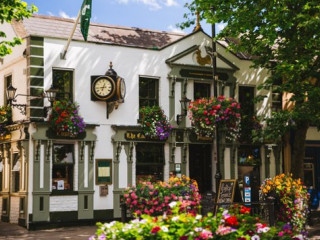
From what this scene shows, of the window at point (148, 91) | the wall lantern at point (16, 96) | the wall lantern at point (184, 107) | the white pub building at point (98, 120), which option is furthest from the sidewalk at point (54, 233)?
the wall lantern at point (184, 107)

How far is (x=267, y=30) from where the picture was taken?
700 inches

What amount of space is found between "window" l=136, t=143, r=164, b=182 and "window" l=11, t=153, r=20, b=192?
14.4ft

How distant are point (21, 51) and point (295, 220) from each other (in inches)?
444

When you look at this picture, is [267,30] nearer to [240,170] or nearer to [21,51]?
[240,170]

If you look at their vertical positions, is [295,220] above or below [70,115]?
below

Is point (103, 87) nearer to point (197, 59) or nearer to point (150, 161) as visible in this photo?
point (150, 161)

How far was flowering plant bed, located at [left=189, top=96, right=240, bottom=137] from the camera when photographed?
1989 centimetres

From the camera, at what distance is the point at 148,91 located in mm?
21016

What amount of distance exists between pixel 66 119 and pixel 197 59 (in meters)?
6.38

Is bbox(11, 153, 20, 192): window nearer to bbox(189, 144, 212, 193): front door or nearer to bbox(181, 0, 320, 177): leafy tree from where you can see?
bbox(189, 144, 212, 193): front door

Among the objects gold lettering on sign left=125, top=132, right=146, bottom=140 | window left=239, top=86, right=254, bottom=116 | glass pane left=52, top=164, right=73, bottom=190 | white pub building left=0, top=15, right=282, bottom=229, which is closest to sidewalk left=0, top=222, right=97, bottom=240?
white pub building left=0, top=15, right=282, bottom=229

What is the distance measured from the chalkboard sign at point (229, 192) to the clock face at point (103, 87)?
5.48 metres

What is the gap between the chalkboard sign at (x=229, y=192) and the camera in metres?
16.1

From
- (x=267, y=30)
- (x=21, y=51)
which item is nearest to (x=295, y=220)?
(x=267, y=30)
